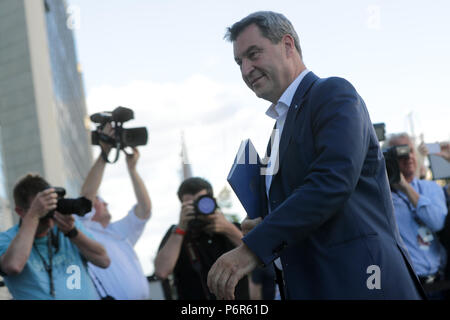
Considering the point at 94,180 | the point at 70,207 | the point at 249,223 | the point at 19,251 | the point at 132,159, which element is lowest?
the point at 19,251

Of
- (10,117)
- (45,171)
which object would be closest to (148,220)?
(10,117)

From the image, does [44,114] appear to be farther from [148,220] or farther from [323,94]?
[323,94]

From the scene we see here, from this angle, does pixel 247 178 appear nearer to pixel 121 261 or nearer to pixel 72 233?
pixel 72 233

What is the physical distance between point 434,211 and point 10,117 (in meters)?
21.4

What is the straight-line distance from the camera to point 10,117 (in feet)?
77.7

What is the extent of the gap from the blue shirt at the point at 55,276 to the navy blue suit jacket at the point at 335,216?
2.32 meters

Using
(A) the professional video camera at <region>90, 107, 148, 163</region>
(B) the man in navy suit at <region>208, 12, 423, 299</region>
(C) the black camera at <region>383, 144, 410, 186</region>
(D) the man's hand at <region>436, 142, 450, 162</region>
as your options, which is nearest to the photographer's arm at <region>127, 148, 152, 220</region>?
(A) the professional video camera at <region>90, 107, 148, 163</region>

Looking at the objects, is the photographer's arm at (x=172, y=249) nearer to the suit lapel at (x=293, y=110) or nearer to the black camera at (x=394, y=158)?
the black camera at (x=394, y=158)

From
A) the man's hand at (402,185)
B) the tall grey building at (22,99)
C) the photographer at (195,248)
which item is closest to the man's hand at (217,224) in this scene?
the photographer at (195,248)

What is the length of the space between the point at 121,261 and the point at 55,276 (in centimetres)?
107

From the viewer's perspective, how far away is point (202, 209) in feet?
14.3

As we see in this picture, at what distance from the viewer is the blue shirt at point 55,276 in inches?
149

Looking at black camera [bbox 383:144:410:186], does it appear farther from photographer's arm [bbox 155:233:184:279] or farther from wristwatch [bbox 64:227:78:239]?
wristwatch [bbox 64:227:78:239]

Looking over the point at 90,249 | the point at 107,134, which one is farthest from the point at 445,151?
the point at 90,249
